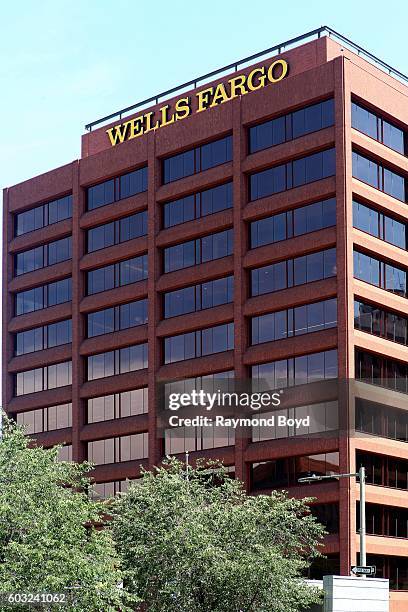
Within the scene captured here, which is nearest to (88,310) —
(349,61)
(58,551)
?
(349,61)

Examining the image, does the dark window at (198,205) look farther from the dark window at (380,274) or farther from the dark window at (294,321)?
the dark window at (380,274)

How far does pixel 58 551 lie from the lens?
39.5 metres

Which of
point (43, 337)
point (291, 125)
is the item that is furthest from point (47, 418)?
point (291, 125)

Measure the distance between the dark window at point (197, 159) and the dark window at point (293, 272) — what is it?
8.56 meters

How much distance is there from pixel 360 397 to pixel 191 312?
15100 millimetres

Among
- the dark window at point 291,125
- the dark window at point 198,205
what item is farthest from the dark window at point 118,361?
the dark window at point 291,125

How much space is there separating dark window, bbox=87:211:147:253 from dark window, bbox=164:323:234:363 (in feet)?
28.3

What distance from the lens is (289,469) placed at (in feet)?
230

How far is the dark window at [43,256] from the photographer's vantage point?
8931 centimetres

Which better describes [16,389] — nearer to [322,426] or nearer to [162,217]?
[162,217]

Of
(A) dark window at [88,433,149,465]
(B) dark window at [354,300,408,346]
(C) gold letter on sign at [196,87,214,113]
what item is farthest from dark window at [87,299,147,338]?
(B) dark window at [354,300,408,346]

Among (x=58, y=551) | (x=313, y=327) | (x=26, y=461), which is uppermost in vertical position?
(x=313, y=327)

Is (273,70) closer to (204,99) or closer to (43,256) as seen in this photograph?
(204,99)

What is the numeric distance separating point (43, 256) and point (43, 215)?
331 cm
